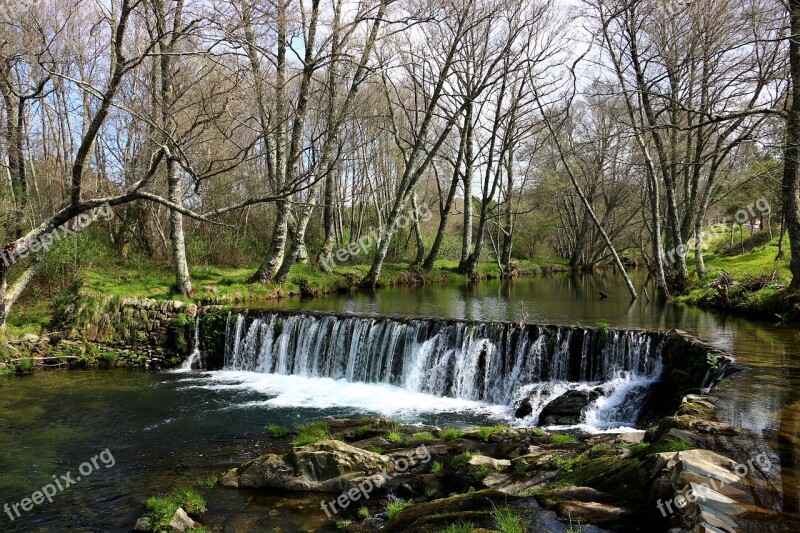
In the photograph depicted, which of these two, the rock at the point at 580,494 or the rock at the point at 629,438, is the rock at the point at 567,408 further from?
the rock at the point at 580,494

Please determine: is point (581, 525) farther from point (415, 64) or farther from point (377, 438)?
point (415, 64)

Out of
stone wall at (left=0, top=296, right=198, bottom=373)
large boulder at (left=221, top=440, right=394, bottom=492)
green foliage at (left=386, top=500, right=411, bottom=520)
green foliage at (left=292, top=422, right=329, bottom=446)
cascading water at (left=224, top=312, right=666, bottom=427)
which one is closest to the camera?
green foliage at (left=386, top=500, right=411, bottom=520)

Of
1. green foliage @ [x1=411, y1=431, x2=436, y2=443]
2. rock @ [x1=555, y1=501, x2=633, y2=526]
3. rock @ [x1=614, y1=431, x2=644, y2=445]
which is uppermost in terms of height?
rock @ [x1=555, y1=501, x2=633, y2=526]

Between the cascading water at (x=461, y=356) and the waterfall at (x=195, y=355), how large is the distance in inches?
30.7

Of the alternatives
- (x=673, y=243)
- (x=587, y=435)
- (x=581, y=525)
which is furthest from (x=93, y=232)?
(x=673, y=243)

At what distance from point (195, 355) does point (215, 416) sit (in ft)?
16.9

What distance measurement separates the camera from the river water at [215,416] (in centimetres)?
563

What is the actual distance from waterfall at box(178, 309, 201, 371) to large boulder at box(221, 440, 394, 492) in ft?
26.1

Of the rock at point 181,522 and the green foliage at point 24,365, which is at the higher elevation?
the green foliage at point 24,365

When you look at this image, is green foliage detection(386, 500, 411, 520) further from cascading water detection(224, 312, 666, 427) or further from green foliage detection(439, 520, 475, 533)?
cascading water detection(224, 312, 666, 427)

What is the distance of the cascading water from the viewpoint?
992 cm

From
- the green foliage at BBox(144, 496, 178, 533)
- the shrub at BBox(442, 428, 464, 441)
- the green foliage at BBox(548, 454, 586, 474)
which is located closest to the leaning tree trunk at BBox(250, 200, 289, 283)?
the shrub at BBox(442, 428, 464, 441)

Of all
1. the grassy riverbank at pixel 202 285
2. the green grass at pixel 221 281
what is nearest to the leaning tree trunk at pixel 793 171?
the grassy riverbank at pixel 202 285

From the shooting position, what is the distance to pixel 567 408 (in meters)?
8.90
